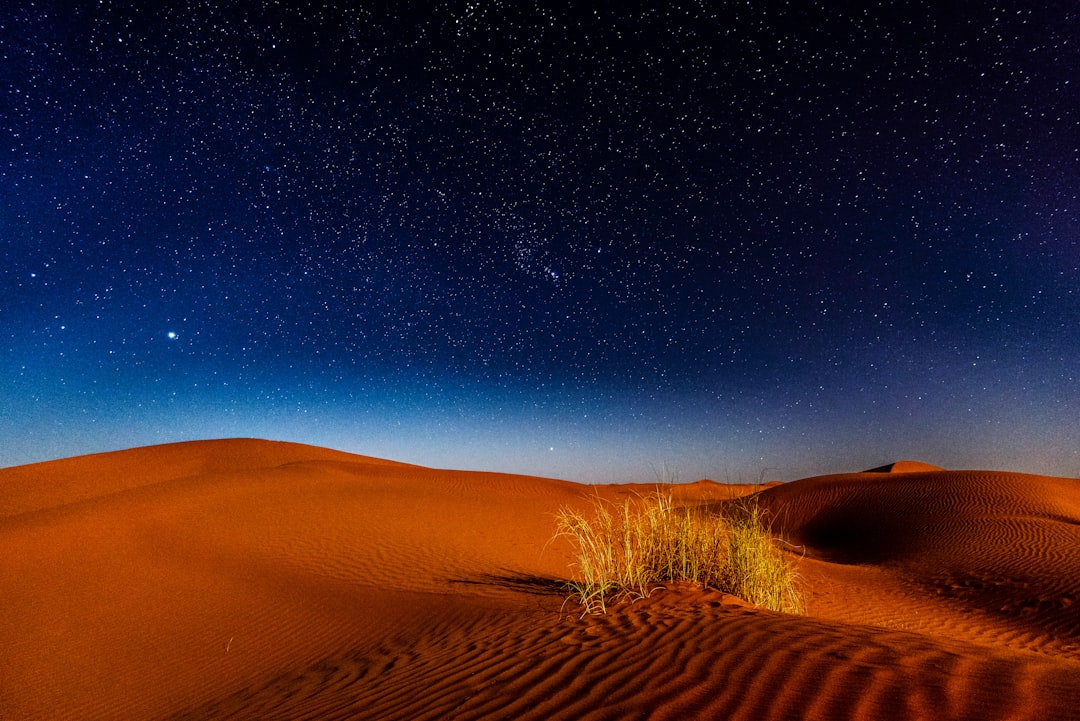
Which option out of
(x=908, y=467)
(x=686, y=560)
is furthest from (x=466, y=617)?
(x=908, y=467)

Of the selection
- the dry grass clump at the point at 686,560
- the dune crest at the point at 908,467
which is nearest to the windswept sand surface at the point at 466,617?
the dry grass clump at the point at 686,560

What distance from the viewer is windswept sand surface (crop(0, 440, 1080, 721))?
3.05 meters

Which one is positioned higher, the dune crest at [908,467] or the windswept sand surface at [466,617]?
the dune crest at [908,467]

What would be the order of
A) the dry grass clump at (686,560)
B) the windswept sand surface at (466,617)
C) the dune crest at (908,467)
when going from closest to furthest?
the windswept sand surface at (466,617), the dry grass clump at (686,560), the dune crest at (908,467)

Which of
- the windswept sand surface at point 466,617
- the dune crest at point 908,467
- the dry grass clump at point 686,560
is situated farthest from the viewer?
the dune crest at point 908,467

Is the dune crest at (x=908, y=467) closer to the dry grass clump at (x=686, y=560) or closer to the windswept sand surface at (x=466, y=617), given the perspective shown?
the windswept sand surface at (x=466, y=617)

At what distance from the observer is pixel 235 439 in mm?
35438

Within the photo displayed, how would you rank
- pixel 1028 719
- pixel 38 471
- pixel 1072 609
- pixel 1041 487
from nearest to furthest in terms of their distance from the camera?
pixel 1028 719 < pixel 1072 609 < pixel 1041 487 < pixel 38 471

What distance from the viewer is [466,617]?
6734mm

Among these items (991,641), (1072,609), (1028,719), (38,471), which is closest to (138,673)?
(1028,719)

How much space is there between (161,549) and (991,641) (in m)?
15.6

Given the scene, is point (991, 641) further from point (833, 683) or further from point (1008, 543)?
point (1008, 543)

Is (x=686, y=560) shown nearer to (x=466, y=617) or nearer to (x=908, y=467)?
(x=466, y=617)

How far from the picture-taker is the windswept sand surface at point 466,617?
3.05 m
